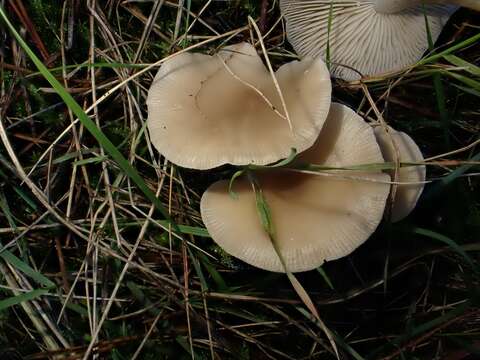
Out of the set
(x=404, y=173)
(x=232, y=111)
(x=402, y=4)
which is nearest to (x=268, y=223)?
(x=232, y=111)

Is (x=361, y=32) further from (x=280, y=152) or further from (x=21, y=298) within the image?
(x=21, y=298)

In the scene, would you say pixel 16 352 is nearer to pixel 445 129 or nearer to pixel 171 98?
pixel 171 98

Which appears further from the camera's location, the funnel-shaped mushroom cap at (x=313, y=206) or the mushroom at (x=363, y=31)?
the mushroom at (x=363, y=31)

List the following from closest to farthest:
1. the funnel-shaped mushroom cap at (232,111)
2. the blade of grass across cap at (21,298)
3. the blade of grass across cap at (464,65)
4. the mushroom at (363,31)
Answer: the funnel-shaped mushroom cap at (232,111) → the blade of grass across cap at (21,298) → the blade of grass across cap at (464,65) → the mushroom at (363,31)

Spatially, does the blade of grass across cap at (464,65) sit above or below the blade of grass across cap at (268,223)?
above

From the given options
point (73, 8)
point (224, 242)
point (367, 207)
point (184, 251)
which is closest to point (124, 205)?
point (184, 251)

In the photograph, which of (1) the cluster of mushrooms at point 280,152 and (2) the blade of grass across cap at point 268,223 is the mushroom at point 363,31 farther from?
(2) the blade of grass across cap at point 268,223

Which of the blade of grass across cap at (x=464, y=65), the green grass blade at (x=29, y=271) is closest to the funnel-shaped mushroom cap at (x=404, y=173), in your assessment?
the blade of grass across cap at (x=464, y=65)
